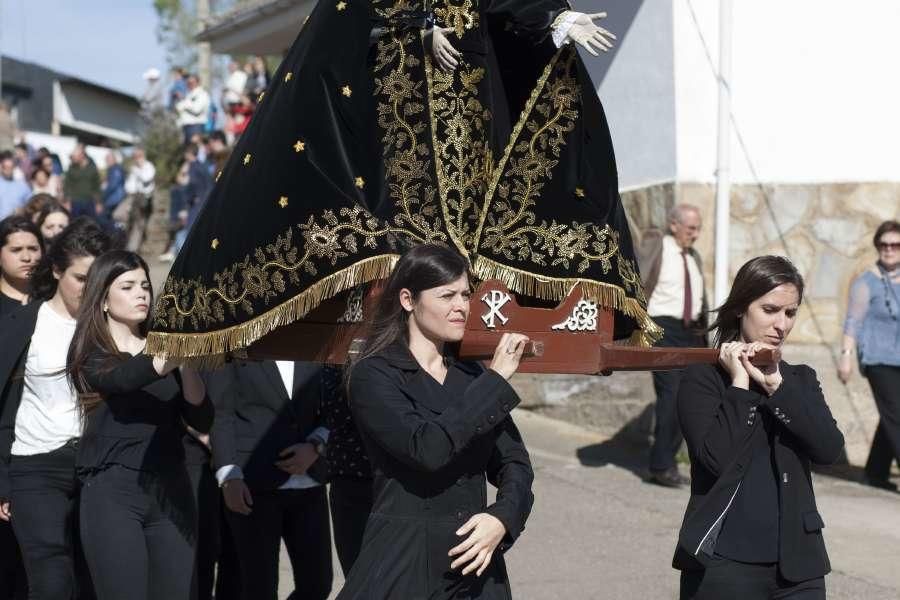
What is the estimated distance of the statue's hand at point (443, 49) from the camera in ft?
13.7

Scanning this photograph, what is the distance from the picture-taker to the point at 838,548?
7910mm

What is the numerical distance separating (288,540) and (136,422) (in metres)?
0.96

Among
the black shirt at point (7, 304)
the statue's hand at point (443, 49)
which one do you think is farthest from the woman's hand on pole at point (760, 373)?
the black shirt at point (7, 304)

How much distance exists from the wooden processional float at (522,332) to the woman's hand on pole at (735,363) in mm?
35

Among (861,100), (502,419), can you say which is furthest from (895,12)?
(502,419)

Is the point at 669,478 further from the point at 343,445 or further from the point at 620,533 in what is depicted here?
the point at 343,445

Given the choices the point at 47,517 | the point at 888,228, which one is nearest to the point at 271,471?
the point at 47,517

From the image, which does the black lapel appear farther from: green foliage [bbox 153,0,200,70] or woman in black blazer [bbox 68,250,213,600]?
green foliage [bbox 153,0,200,70]

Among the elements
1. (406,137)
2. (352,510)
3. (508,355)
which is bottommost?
(352,510)

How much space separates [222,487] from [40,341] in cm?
94

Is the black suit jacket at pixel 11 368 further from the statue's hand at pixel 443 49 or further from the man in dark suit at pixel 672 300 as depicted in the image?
the man in dark suit at pixel 672 300

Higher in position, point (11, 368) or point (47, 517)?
point (11, 368)

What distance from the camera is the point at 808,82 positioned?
9.77m

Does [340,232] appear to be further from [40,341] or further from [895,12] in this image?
[895,12]
